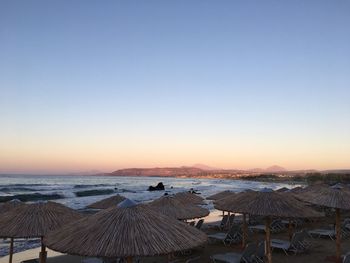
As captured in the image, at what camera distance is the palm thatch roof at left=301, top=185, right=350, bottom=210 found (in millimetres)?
8523

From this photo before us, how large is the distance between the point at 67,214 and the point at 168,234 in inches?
130

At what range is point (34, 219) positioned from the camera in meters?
6.73

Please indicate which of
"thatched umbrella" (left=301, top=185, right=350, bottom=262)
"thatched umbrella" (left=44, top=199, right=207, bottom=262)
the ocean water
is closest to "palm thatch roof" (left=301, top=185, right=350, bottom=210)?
"thatched umbrella" (left=301, top=185, right=350, bottom=262)

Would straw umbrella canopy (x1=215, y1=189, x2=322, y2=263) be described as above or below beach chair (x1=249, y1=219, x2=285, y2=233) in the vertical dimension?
above

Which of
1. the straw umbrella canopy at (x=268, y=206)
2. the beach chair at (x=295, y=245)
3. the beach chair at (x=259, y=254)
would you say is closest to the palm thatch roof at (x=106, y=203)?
the beach chair at (x=259, y=254)

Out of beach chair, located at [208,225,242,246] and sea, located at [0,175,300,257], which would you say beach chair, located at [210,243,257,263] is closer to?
sea, located at [0,175,300,257]

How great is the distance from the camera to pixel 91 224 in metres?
4.57

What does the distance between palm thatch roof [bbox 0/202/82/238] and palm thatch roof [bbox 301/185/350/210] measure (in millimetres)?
5529

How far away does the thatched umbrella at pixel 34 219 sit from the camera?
21.1 feet

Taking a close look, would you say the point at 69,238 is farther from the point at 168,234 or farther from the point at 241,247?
the point at 241,247

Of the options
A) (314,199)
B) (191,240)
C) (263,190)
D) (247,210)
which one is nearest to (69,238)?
(191,240)

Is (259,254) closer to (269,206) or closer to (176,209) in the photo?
(176,209)

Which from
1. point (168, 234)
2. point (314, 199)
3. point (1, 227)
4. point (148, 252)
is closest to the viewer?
point (148, 252)

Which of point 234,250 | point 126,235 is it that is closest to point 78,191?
point 234,250
